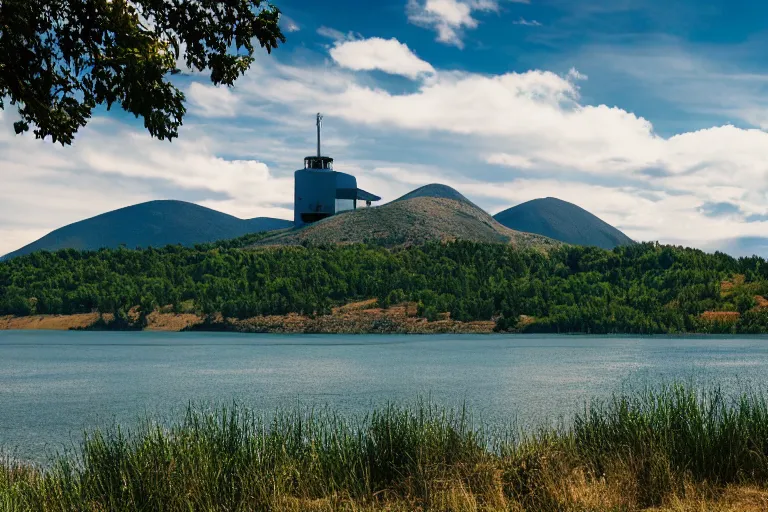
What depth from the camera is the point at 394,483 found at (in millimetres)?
14133

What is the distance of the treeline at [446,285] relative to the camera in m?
139

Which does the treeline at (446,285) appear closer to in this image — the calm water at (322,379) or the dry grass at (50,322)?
the dry grass at (50,322)

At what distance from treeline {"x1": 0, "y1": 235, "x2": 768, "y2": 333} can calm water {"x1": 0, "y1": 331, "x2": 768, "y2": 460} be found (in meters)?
54.4

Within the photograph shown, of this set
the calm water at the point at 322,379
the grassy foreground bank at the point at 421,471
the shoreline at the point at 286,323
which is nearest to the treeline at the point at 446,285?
the shoreline at the point at 286,323

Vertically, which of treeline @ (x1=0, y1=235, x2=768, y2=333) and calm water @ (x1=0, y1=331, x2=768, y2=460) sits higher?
treeline @ (x1=0, y1=235, x2=768, y2=333)

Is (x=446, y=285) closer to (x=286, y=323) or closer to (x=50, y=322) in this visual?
(x=286, y=323)

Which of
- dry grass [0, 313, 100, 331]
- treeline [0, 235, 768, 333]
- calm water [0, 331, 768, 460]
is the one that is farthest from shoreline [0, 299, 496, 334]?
calm water [0, 331, 768, 460]

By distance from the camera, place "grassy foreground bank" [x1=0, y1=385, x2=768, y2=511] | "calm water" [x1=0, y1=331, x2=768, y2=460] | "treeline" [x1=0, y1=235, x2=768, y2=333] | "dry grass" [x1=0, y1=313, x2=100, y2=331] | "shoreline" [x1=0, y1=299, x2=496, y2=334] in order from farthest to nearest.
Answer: "dry grass" [x1=0, y1=313, x2=100, y2=331] < "shoreline" [x1=0, y1=299, x2=496, y2=334] < "treeline" [x1=0, y1=235, x2=768, y2=333] < "calm water" [x1=0, y1=331, x2=768, y2=460] < "grassy foreground bank" [x1=0, y1=385, x2=768, y2=511]

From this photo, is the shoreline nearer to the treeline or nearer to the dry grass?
the dry grass

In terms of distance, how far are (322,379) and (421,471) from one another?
38.8m

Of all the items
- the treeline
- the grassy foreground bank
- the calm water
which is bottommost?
the calm water

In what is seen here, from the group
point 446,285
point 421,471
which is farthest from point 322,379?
point 446,285

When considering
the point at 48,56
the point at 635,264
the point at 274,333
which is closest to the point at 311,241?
the point at 274,333

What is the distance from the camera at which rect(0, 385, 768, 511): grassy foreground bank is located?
12.6 m
